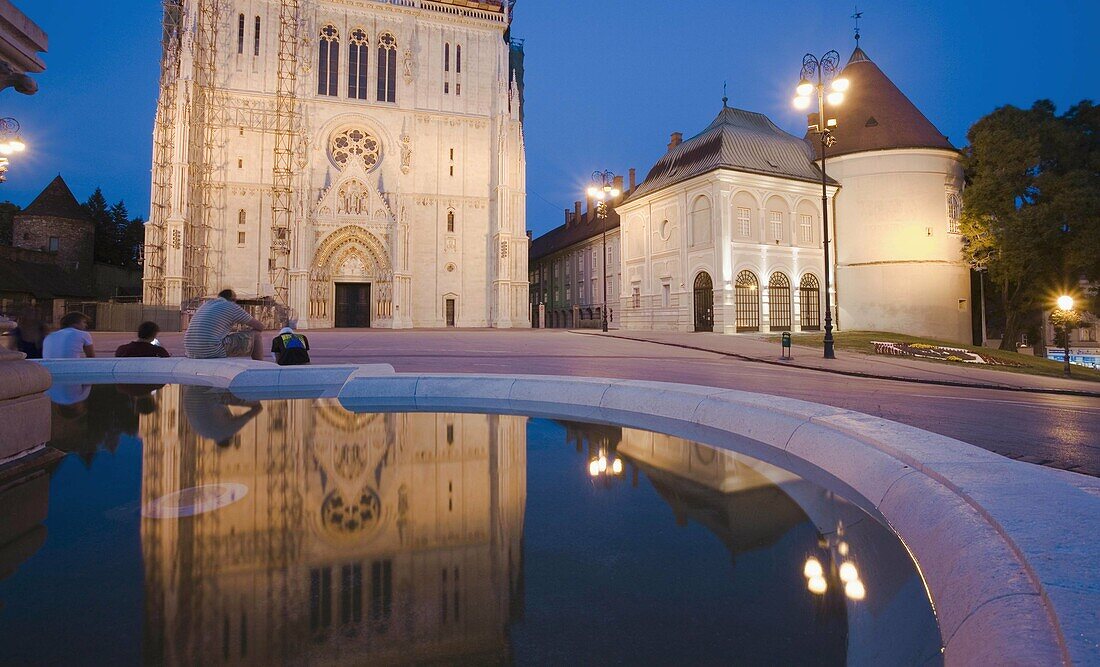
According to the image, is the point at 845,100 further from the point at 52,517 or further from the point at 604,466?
the point at 52,517

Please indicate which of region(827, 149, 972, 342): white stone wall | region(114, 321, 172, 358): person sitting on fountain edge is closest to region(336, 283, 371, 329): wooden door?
region(114, 321, 172, 358): person sitting on fountain edge

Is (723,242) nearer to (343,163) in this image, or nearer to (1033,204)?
(1033,204)

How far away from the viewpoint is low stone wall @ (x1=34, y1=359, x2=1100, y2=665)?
55.4 inches

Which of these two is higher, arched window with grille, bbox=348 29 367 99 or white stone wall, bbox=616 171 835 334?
arched window with grille, bbox=348 29 367 99

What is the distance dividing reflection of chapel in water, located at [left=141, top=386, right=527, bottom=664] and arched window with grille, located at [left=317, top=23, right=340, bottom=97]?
48.0m

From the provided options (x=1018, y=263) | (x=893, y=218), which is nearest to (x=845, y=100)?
(x=893, y=218)

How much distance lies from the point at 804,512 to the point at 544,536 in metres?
1.47

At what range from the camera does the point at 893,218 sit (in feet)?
115

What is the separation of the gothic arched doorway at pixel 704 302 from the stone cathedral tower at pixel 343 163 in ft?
53.5

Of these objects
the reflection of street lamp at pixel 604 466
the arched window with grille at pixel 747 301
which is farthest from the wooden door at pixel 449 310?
the reflection of street lamp at pixel 604 466

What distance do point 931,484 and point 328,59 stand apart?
5198 centimetres

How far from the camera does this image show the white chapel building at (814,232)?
33.4 meters

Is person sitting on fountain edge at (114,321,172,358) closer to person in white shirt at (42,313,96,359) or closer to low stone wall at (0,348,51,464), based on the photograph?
person in white shirt at (42,313,96,359)

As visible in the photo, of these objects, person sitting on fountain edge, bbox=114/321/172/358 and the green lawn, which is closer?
person sitting on fountain edge, bbox=114/321/172/358
